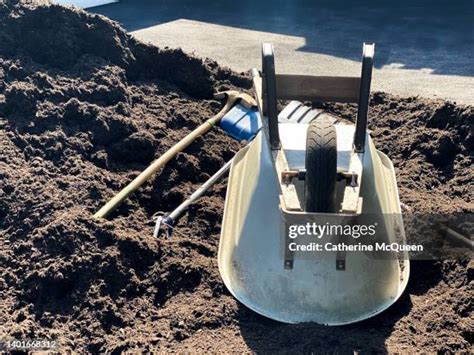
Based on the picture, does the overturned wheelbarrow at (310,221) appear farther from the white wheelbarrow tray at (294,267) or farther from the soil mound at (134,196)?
the soil mound at (134,196)

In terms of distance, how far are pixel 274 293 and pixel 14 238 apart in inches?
78.1

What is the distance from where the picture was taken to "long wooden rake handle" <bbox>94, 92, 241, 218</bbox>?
14.8ft

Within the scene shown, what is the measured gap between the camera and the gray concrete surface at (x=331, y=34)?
8.80 metres

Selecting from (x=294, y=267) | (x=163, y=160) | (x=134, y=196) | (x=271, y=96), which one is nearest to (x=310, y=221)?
(x=294, y=267)

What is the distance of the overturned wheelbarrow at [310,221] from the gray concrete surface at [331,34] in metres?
4.50

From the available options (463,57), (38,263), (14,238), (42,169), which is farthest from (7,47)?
(463,57)

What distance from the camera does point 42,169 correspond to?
4809mm

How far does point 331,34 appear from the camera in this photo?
10766mm

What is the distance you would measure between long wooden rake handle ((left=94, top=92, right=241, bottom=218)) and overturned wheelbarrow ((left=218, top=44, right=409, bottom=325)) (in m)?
0.97

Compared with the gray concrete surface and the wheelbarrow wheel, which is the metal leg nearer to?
the wheelbarrow wheel

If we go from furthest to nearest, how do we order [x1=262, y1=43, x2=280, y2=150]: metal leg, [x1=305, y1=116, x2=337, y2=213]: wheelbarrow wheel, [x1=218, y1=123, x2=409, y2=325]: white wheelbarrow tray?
[x1=262, y1=43, x2=280, y2=150]: metal leg → [x1=218, y1=123, x2=409, y2=325]: white wheelbarrow tray → [x1=305, y1=116, x2=337, y2=213]: wheelbarrow wheel

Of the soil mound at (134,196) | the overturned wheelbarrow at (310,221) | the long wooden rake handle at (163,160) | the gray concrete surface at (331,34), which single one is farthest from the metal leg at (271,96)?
the gray concrete surface at (331,34)

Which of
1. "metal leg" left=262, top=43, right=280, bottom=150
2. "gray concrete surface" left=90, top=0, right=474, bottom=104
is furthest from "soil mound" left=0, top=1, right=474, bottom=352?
"gray concrete surface" left=90, top=0, right=474, bottom=104

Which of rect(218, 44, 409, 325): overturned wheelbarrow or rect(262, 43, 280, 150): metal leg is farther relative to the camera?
rect(262, 43, 280, 150): metal leg
